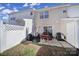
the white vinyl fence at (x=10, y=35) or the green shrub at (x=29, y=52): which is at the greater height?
the white vinyl fence at (x=10, y=35)

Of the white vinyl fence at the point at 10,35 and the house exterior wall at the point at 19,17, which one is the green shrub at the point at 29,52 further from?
the house exterior wall at the point at 19,17

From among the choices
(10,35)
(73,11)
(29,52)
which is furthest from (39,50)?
(73,11)

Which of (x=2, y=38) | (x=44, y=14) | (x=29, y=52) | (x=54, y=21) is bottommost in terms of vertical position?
(x=29, y=52)

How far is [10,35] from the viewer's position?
7.36 ft

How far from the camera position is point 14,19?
2.25 m

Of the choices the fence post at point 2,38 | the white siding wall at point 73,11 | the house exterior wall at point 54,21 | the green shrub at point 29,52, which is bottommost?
the green shrub at point 29,52

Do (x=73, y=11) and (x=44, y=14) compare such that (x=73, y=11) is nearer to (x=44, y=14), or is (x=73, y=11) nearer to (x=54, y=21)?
(x=54, y=21)

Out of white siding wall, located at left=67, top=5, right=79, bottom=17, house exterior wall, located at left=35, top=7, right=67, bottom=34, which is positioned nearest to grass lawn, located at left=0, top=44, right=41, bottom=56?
house exterior wall, located at left=35, top=7, right=67, bottom=34

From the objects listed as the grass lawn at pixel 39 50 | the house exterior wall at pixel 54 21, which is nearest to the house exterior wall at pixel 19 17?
the house exterior wall at pixel 54 21

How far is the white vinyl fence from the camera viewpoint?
223 cm

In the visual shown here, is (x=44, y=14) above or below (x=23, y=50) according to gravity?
above

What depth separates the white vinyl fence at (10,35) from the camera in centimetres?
223

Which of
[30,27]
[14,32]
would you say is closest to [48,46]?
[30,27]

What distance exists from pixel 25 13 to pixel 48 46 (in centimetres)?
62
